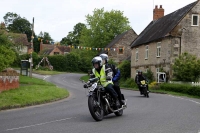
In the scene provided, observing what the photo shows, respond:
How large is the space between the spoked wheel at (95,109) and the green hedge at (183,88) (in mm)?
19433

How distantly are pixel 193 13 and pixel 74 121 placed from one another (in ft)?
102

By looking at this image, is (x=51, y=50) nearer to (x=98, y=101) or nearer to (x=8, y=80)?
(x=8, y=80)

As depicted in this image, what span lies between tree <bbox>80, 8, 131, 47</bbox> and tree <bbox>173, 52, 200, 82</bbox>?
127ft

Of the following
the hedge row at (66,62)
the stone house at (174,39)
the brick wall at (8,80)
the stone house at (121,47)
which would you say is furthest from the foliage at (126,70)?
the brick wall at (8,80)

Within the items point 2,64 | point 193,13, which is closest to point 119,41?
point 193,13

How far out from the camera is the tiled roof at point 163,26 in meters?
39.1

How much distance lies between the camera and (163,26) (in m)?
42.4

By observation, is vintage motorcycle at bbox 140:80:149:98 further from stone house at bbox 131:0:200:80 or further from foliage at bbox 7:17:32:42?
foliage at bbox 7:17:32:42

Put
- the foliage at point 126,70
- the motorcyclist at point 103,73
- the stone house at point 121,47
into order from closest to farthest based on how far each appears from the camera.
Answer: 1. the motorcyclist at point 103,73
2. the foliage at point 126,70
3. the stone house at point 121,47

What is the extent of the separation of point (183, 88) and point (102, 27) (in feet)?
143

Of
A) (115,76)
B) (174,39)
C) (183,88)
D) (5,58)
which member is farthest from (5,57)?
(174,39)

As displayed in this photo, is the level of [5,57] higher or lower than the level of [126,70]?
higher

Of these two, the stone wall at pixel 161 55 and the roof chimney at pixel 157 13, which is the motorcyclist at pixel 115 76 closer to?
the stone wall at pixel 161 55

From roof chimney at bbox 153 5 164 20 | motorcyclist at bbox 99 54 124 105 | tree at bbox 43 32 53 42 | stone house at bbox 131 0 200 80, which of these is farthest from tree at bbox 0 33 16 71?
tree at bbox 43 32 53 42
